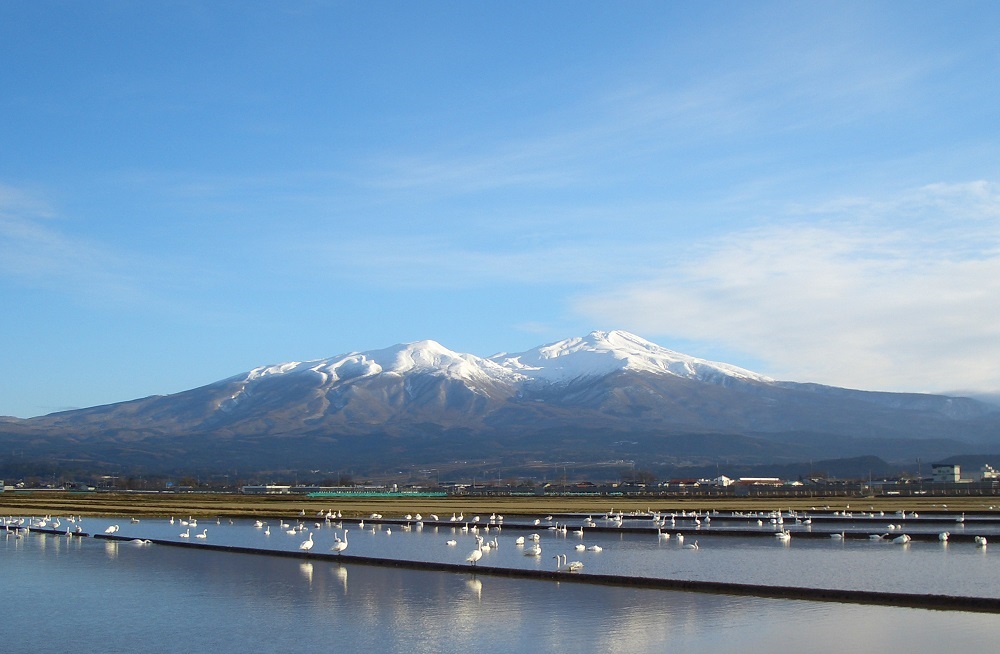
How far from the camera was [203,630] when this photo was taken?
16.4m

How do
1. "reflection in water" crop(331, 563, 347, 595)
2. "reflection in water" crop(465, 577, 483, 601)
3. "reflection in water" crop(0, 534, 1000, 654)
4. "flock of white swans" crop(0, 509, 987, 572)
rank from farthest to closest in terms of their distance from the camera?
"flock of white swans" crop(0, 509, 987, 572) → "reflection in water" crop(331, 563, 347, 595) → "reflection in water" crop(465, 577, 483, 601) → "reflection in water" crop(0, 534, 1000, 654)

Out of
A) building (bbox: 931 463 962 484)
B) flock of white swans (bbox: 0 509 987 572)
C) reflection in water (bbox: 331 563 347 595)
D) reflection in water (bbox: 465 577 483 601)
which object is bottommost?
building (bbox: 931 463 962 484)

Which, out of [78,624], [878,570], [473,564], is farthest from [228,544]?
[878,570]

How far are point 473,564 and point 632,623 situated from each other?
9.01m

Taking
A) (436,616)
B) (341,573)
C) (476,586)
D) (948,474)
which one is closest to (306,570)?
(341,573)

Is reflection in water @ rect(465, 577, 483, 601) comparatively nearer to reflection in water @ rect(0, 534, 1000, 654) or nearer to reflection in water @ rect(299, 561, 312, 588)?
reflection in water @ rect(0, 534, 1000, 654)

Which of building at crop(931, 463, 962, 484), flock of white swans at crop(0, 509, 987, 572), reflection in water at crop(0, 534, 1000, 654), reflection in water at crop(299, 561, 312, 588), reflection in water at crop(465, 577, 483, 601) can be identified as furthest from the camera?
building at crop(931, 463, 962, 484)

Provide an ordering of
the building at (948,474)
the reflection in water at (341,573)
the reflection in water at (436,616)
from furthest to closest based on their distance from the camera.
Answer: the building at (948,474) < the reflection in water at (341,573) < the reflection in water at (436,616)

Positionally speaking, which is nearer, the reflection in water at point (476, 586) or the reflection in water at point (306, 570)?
the reflection in water at point (476, 586)

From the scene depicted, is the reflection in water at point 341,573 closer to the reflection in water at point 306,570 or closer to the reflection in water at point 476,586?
the reflection in water at point 306,570

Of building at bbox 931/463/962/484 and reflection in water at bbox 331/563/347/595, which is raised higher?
reflection in water at bbox 331/563/347/595

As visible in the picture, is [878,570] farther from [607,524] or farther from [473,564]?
[607,524]

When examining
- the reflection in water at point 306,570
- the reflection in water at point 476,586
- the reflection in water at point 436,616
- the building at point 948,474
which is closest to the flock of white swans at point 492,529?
the reflection in water at point 306,570

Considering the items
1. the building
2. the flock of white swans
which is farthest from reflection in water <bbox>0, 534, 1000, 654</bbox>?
the building
